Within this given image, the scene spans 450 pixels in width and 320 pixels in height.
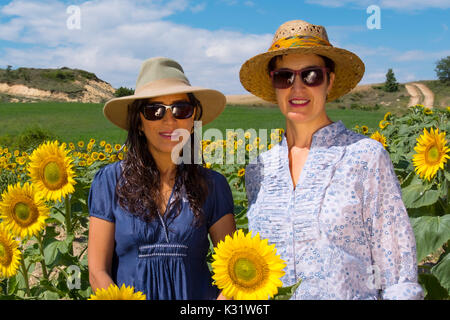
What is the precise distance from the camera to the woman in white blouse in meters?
1.98

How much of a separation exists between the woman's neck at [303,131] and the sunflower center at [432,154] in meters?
1.20

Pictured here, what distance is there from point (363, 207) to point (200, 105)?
3.13 ft

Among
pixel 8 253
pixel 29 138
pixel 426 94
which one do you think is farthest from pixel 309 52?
pixel 426 94

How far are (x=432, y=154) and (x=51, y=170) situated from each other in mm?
2466

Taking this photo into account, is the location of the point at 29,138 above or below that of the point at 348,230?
above

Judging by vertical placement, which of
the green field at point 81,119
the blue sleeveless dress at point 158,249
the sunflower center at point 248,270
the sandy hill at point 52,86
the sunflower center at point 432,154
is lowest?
the sunflower center at point 248,270

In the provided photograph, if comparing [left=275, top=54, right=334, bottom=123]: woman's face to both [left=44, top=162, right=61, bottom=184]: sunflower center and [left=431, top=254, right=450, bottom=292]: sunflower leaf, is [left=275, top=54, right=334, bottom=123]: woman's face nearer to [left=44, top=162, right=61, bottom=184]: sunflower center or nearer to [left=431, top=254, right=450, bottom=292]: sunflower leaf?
[left=44, top=162, right=61, bottom=184]: sunflower center

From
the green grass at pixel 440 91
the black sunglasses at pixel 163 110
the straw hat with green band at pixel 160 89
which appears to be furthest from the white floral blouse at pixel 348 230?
the green grass at pixel 440 91

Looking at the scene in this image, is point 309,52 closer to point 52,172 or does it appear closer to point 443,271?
point 52,172

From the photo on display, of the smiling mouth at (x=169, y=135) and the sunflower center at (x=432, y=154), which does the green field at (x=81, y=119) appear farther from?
the smiling mouth at (x=169, y=135)

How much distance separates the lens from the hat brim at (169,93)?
219cm

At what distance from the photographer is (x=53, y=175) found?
2617mm

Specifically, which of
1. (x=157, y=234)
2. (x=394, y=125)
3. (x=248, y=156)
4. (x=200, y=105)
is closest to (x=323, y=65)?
(x=200, y=105)
